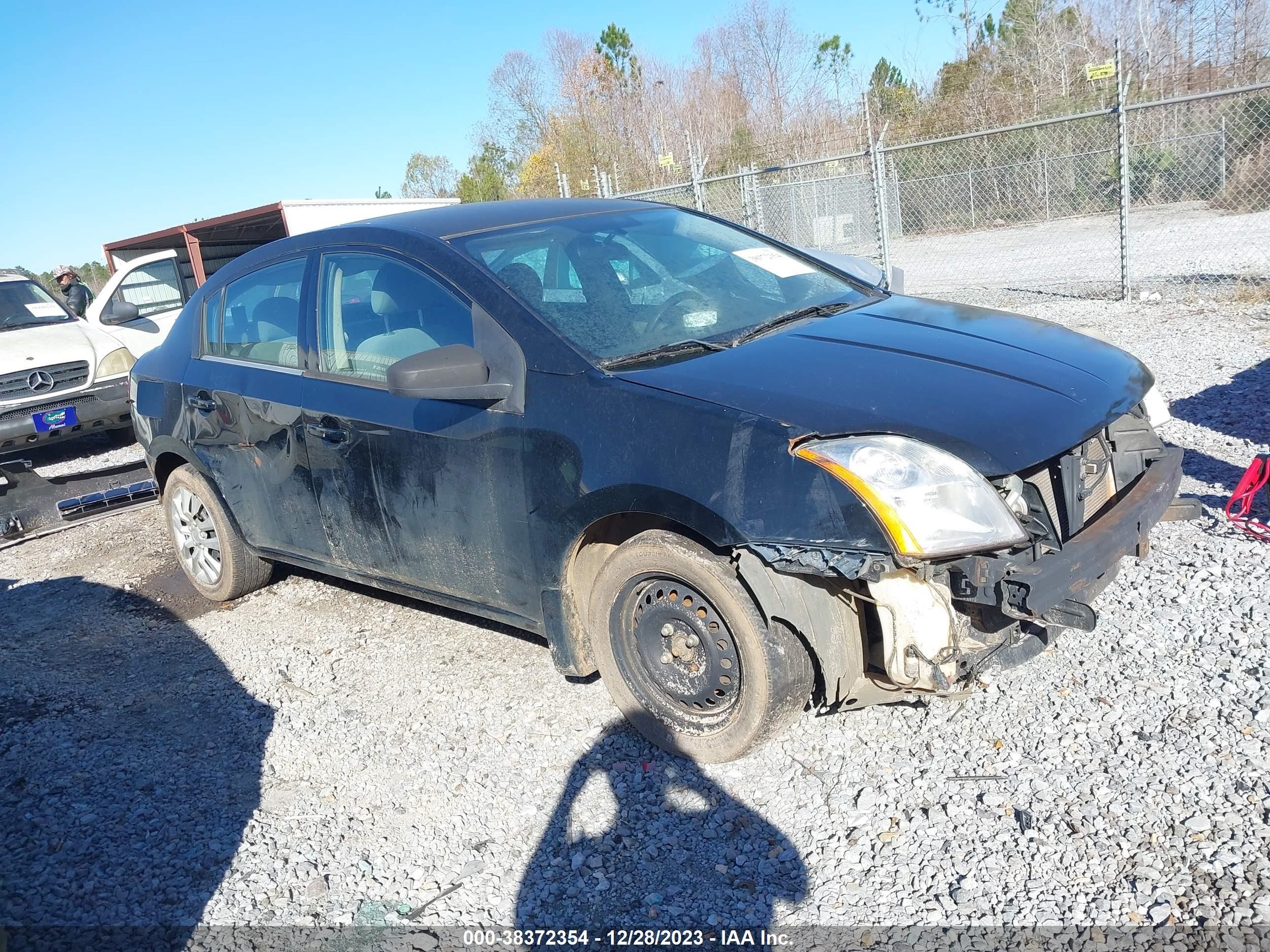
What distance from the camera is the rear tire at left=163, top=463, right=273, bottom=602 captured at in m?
5.00

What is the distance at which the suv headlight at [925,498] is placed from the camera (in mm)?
2547

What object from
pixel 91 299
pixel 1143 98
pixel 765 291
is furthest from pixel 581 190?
pixel 765 291

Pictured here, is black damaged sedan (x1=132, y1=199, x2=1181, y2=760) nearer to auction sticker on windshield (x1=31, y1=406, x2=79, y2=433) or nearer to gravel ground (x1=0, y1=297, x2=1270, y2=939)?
gravel ground (x1=0, y1=297, x2=1270, y2=939)

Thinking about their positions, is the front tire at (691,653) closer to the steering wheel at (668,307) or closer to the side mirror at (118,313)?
the steering wheel at (668,307)

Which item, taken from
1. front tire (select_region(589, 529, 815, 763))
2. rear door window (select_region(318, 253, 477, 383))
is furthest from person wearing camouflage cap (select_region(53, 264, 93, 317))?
front tire (select_region(589, 529, 815, 763))

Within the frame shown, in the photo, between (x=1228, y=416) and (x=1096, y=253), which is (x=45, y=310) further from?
(x=1096, y=253)

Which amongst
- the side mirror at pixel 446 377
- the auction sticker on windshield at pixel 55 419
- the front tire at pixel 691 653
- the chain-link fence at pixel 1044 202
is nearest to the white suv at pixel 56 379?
the auction sticker on windshield at pixel 55 419

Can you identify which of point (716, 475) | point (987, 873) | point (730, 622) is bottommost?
point (987, 873)

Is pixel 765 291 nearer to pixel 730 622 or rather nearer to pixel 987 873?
pixel 730 622

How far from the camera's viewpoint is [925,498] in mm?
2568

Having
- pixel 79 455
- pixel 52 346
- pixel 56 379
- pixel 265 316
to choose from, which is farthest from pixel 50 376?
pixel 265 316

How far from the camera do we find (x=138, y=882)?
9.67 feet

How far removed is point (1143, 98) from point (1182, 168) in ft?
17.3

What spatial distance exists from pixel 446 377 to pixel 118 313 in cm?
843
